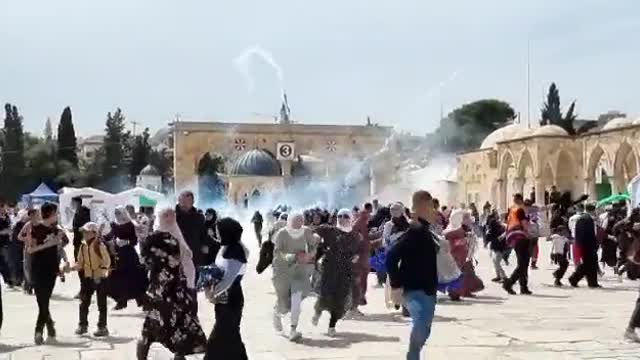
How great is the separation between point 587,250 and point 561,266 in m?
1.05

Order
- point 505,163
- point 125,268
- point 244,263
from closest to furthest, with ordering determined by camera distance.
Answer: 1. point 244,263
2. point 125,268
3. point 505,163

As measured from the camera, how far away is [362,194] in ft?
250

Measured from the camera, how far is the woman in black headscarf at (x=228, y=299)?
727cm

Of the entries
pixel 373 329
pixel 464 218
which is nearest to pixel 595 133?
pixel 464 218

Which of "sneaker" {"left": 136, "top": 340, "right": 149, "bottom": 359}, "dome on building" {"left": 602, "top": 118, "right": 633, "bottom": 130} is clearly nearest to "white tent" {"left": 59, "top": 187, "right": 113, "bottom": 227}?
"dome on building" {"left": 602, "top": 118, "right": 633, "bottom": 130}

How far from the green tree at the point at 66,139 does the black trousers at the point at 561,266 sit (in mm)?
76655

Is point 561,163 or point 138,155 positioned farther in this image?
point 138,155

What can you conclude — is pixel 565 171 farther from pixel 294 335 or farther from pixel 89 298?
pixel 89 298

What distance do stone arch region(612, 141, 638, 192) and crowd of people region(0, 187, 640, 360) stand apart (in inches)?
1051

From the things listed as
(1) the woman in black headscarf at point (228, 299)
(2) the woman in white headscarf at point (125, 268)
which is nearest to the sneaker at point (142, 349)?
(1) the woman in black headscarf at point (228, 299)

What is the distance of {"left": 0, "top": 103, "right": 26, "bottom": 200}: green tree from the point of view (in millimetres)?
85438

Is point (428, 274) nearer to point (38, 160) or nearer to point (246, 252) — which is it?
point (246, 252)

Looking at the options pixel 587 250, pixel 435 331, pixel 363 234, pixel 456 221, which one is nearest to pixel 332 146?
pixel 587 250

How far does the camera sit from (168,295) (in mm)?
8203
